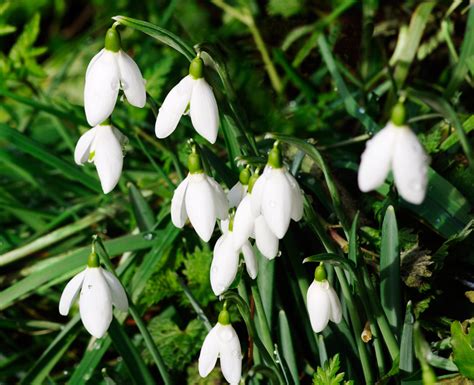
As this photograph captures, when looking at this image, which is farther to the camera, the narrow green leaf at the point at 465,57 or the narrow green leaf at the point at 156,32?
the narrow green leaf at the point at 465,57

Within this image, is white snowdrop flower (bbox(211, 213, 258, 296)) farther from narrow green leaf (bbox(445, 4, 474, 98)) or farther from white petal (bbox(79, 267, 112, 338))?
narrow green leaf (bbox(445, 4, 474, 98))

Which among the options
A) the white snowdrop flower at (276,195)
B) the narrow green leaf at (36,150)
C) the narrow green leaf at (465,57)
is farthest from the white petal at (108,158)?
the narrow green leaf at (465,57)

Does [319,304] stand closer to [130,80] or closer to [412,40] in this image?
[130,80]

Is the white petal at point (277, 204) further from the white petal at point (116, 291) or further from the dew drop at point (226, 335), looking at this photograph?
the white petal at point (116, 291)

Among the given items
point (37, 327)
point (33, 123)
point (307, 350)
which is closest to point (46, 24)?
point (33, 123)

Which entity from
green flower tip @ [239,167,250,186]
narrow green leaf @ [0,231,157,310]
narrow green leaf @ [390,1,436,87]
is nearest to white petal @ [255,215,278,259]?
Answer: green flower tip @ [239,167,250,186]

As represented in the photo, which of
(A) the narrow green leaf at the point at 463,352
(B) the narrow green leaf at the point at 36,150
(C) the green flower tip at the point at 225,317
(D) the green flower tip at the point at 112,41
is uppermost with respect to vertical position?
(B) the narrow green leaf at the point at 36,150

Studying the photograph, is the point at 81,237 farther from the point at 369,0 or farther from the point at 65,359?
the point at 369,0
